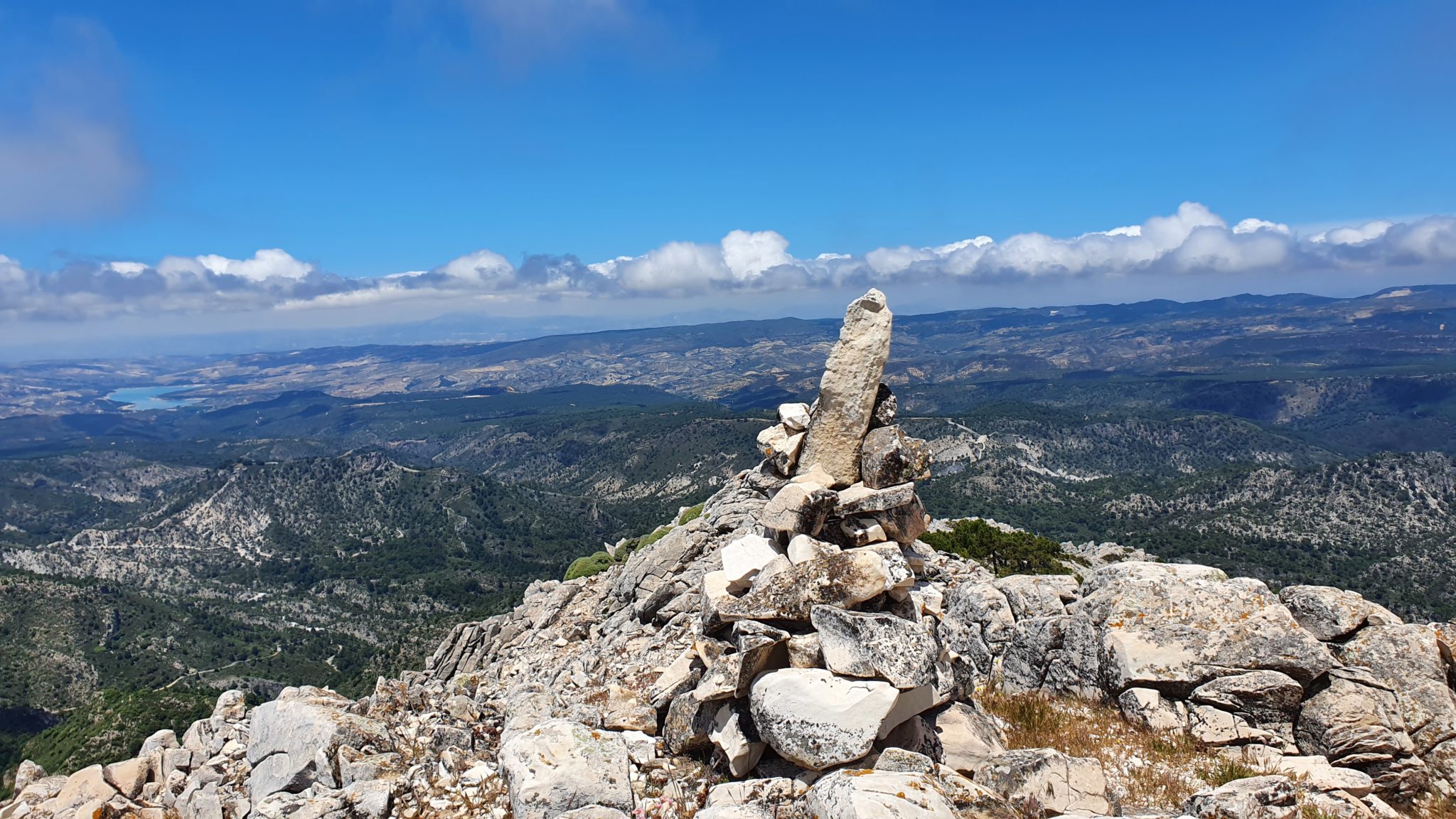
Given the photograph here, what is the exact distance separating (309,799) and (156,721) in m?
57.9

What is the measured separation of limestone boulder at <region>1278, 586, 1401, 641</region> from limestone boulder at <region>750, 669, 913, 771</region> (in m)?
10.2

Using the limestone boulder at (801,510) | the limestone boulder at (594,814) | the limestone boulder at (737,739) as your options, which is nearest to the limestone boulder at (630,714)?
the limestone boulder at (737,739)

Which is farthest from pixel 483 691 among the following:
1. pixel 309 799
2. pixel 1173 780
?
pixel 1173 780

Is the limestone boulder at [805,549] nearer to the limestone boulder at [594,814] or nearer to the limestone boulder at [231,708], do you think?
the limestone boulder at [594,814]

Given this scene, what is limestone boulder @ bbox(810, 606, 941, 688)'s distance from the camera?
10.9 m

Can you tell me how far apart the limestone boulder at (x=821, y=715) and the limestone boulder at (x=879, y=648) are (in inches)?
8.0

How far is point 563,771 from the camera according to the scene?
1126 cm

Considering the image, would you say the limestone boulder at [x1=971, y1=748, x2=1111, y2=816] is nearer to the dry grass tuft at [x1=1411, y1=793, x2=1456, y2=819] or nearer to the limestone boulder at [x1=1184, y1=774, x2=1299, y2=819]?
the limestone boulder at [x1=1184, y1=774, x2=1299, y2=819]

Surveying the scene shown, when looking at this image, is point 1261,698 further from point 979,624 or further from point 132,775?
point 132,775

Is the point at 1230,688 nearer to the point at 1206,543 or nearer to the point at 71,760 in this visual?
the point at 71,760

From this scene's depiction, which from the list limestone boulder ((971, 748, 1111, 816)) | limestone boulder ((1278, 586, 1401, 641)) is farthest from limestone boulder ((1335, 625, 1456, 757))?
limestone boulder ((971, 748, 1111, 816))

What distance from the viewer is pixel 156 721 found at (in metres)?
53.5

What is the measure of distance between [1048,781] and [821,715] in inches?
136

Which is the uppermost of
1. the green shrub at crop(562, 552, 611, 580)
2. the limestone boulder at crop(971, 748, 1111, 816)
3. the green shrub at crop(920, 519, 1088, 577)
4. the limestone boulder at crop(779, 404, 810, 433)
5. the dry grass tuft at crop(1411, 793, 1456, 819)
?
the limestone boulder at crop(779, 404, 810, 433)
